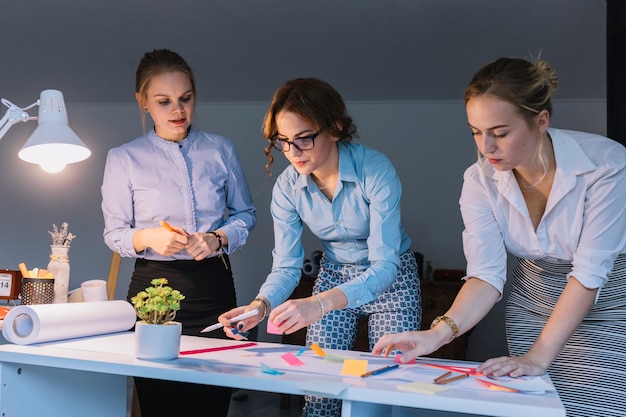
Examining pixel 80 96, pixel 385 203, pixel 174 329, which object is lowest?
pixel 174 329

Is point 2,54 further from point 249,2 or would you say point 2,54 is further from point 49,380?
point 49,380

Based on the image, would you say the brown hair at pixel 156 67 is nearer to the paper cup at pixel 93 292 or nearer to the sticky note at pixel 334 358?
the paper cup at pixel 93 292

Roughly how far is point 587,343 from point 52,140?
1.65m

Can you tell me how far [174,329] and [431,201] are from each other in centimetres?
420

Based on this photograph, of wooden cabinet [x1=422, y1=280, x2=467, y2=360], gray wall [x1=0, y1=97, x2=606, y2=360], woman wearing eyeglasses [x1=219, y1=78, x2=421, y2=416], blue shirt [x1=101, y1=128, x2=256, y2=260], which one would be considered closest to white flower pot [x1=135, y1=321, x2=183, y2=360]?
woman wearing eyeglasses [x1=219, y1=78, x2=421, y2=416]

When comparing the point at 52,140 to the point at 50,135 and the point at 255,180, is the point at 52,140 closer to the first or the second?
the point at 50,135

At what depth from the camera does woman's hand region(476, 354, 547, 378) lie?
162 centimetres

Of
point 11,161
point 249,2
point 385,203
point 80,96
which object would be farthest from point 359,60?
point 11,161

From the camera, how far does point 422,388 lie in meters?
1.44

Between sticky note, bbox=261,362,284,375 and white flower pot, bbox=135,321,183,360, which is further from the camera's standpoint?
white flower pot, bbox=135,321,183,360

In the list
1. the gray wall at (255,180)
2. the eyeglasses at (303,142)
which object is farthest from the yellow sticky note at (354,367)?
the gray wall at (255,180)

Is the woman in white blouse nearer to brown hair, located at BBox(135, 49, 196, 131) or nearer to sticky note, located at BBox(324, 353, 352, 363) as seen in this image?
sticky note, located at BBox(324, 353, 352, 363)

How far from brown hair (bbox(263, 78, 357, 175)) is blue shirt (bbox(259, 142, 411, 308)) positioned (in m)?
0.13

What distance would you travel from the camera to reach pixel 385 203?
2.21 meters
